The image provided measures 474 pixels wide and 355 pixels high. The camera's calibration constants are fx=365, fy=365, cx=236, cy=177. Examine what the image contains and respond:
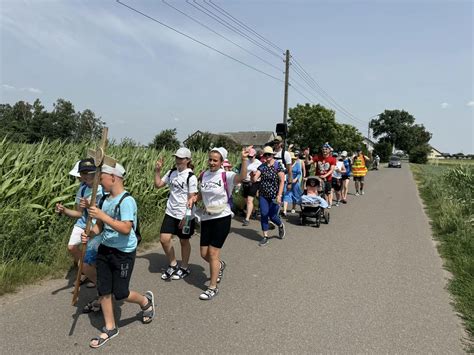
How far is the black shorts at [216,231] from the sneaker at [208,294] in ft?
1.63

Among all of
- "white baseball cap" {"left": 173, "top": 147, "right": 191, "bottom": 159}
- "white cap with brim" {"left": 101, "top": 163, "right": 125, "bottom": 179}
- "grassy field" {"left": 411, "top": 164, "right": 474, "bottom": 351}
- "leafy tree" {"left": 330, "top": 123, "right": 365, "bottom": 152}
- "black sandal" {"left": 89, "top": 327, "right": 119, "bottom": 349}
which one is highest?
"leafy tree" {"left": 330, "top": 123, "right": 365, "bottom": 152}

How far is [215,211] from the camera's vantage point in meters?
4.28

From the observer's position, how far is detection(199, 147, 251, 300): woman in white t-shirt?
13.9 ft

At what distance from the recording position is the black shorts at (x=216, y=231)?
4.26 metres

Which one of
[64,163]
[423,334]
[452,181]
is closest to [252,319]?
[423,334]

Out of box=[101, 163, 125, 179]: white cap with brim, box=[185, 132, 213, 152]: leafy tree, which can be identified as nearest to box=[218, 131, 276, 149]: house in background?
box=[185, 132, 213, 152]: leafy tree

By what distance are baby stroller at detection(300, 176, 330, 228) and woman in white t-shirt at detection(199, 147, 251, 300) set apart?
437cm

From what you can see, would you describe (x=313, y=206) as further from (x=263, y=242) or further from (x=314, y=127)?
(x=314, y=127)

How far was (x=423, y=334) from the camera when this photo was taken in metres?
3.46

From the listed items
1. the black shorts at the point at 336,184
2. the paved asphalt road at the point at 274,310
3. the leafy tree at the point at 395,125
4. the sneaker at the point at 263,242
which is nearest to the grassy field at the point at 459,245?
the paved asphalt road at the point at 274,310

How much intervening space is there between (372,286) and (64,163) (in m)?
4.92

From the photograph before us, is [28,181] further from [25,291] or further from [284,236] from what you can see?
[284,236]

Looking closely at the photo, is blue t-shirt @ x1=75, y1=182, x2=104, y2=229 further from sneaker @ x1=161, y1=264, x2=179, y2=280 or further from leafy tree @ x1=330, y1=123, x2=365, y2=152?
leafy tree @ x1=330, y1=123, x2=365, y2=152

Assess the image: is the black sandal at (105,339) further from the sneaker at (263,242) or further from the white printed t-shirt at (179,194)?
the sneaker at (263,242)
